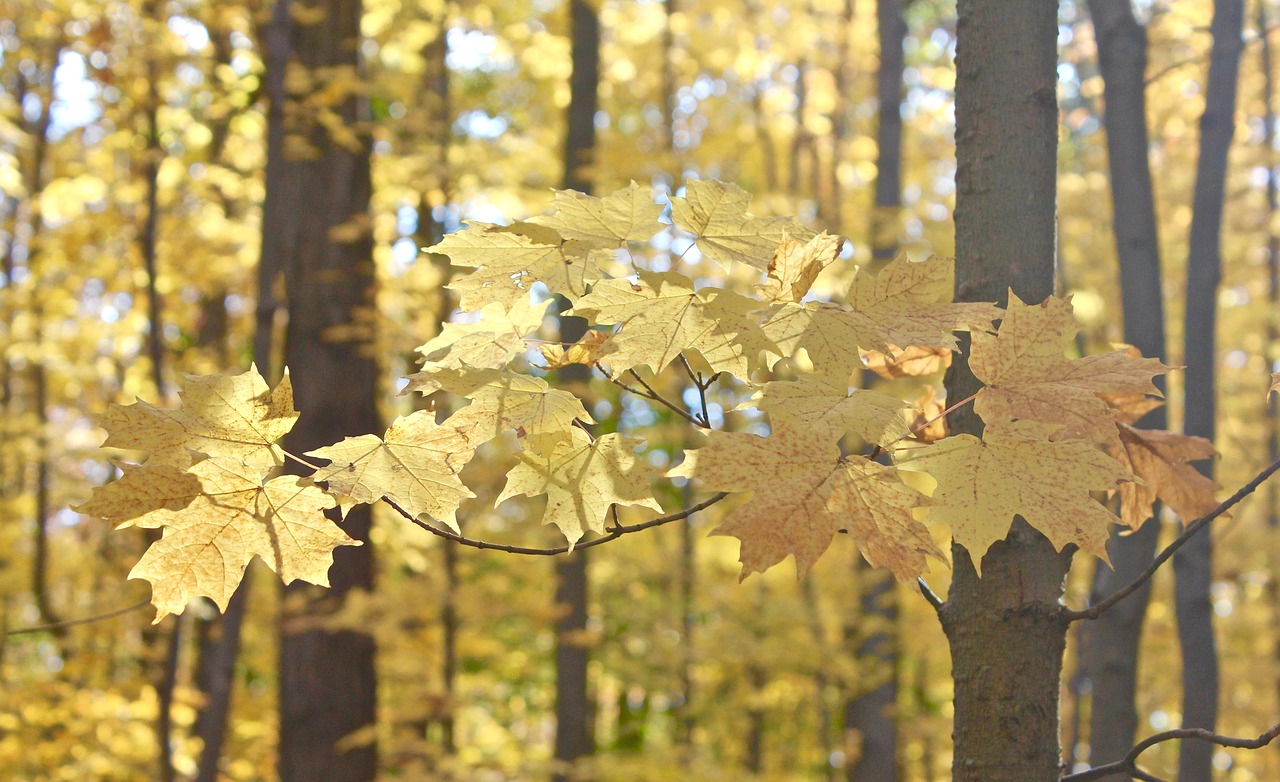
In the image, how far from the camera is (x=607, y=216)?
43.2 inches

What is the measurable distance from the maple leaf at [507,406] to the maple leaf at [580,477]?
2 cm

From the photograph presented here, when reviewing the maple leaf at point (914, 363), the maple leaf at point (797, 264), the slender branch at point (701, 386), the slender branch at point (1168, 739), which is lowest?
the slender branch at point (1168, 739)

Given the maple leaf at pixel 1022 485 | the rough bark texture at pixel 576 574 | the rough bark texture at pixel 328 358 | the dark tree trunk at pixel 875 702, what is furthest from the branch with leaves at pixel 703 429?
the dark tree trunk at pixel 875 702

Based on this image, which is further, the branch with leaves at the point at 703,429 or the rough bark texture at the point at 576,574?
the rough bark texture at the point at 576,574

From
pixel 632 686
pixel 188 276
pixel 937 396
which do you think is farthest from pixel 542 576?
pixel 937 396

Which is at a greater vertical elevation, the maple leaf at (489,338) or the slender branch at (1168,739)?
the maple leaf at (489,338)

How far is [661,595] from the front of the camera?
28.3 feet

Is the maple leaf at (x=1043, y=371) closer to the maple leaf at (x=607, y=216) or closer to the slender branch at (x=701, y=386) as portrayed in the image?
the slender branch at (x=701, y=386)

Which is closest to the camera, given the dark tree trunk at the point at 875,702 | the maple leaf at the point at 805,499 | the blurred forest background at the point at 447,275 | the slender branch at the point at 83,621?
the maple leaf at the point at 805,499

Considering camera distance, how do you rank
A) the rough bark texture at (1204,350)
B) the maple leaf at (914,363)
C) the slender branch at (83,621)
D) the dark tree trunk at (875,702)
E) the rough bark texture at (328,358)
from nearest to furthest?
the slender branch at (83,621) → the maple leaf at (914,363) → the rough bark texture at (1204,350) → the rough bark texture at (328,358) → the dark tree trunk at (875,702)

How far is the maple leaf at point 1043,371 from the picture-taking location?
954 mm

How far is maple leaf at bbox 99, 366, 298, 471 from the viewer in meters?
0.95

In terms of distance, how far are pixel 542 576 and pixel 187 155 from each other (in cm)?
391

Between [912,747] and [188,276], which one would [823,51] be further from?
[912,747]
